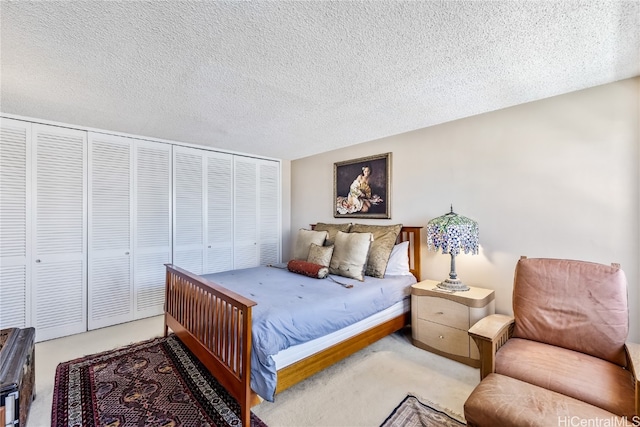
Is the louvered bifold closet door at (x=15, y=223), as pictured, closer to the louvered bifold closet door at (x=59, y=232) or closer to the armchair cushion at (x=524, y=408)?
the louvered bifold closet door at (x=59, y=232)

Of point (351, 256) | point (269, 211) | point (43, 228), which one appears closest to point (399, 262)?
point (351, 256)

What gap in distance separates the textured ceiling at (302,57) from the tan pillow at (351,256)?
1.30m

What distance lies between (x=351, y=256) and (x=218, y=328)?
1562 millimetres

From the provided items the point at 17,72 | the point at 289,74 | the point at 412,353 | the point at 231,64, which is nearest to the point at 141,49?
the point at 231,64

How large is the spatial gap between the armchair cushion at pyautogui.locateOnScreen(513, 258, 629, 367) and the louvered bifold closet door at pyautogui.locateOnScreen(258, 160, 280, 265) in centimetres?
364

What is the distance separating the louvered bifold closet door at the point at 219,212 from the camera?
4227 mm

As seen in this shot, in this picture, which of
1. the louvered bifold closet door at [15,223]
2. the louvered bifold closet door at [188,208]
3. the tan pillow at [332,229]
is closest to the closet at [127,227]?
the louvered bifold closet door at [188,208]

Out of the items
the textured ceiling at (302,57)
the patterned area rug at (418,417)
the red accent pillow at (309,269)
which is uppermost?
the textured ceiling at (302,57)

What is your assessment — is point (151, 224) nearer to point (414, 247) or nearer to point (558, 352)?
point (414, 247)

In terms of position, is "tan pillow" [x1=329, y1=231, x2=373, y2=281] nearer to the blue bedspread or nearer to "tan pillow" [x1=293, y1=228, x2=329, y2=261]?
the blue bedspread

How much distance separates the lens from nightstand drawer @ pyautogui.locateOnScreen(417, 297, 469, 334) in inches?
101

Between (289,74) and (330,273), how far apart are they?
2.11m

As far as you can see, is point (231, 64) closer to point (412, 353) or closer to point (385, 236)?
point (385, 236)

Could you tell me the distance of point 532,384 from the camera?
1.58 meters
